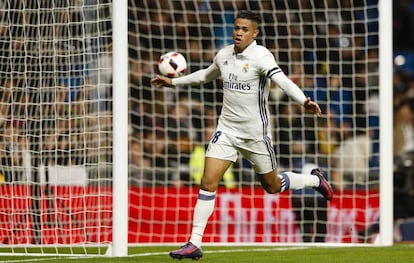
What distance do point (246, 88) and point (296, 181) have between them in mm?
1336

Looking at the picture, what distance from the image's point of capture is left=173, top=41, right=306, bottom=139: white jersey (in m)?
9.64

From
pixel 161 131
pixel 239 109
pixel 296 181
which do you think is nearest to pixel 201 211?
pixel 239 109

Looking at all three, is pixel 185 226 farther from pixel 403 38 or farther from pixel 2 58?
pixel 403 38

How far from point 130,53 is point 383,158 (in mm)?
4979

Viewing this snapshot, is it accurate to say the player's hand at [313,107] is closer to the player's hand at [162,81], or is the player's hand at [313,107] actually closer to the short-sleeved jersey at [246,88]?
the short-sleeved jersey at [246,88]

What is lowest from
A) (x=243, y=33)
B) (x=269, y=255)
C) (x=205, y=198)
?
(x=269, y=255)

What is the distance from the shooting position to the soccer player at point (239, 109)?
378 inches

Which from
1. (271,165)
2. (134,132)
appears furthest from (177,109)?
(271,165)

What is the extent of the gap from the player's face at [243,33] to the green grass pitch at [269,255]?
1.79 meters

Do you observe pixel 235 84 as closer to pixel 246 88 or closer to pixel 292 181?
pixel 246 88

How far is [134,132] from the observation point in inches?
613

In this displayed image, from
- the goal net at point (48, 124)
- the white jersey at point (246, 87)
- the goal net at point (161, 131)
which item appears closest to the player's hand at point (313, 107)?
the white jersey at point (246, 87)

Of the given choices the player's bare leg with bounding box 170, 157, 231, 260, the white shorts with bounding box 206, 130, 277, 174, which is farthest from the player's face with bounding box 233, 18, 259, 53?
the player's bare leg with bounding box 170, 157, 231, 260

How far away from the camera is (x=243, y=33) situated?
380 inches
